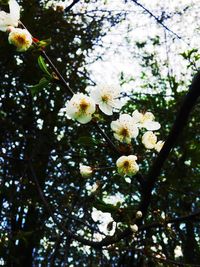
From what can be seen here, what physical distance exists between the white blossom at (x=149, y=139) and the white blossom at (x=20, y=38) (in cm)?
73

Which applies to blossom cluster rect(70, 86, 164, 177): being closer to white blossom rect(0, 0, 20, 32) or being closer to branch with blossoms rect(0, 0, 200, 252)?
branch with blossoms rect(0, 0, 200, 252)

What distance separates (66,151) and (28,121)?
2.19 ft

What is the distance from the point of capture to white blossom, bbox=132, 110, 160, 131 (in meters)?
1.75

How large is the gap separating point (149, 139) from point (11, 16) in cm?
86

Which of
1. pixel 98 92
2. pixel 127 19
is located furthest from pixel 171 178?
pixel 98 92

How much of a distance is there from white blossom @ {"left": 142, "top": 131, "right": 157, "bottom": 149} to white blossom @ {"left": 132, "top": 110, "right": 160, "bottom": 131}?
0.07m

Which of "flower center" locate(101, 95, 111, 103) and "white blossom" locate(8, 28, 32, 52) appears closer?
"white blossom" locate(8, 28, 32, 52)

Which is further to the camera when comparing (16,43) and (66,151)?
(66,151)

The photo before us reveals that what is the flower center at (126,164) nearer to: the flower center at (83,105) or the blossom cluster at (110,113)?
the blossom cluster at (110,113)

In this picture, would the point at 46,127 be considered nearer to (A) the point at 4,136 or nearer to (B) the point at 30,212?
(A) the point at 4,136

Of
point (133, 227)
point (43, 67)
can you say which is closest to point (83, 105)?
point (43, 67)

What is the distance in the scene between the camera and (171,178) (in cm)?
443

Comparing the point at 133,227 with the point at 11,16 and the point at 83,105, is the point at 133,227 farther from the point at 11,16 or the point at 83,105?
the point at 11,16

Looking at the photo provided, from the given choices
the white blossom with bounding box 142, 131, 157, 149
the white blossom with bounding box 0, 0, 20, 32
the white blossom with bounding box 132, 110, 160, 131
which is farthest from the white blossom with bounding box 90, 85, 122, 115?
the white blossom with bounding box 0, 0, 20, 32
